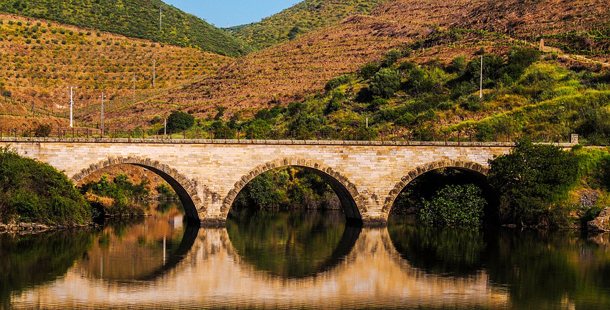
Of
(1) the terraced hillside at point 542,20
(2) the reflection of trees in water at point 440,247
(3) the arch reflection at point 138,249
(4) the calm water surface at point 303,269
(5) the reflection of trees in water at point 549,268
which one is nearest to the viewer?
(4) the calm water surface at point 303,269

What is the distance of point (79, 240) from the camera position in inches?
1229

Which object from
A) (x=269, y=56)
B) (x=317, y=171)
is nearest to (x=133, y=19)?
(x=269, y=56)

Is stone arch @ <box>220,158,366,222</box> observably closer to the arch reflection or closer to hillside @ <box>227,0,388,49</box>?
the arch reflection

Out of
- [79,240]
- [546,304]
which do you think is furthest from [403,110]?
[546,304]

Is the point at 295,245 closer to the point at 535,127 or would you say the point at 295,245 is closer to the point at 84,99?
the point at 535,127

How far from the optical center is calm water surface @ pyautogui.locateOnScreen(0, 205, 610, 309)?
834 inches

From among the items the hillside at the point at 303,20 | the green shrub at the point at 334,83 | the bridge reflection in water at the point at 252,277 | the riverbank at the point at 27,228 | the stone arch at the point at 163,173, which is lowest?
the bridge reflection in water at the point at 252,277


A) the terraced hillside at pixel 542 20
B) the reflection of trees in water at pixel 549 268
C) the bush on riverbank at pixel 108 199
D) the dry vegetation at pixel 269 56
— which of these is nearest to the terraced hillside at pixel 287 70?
the dry vegetation at pixel 269 56

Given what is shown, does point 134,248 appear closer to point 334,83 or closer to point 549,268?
point 549,268

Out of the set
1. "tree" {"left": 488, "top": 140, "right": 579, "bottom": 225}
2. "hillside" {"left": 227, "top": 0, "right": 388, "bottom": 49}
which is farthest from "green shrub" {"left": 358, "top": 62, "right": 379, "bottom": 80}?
"hillside" {"left": 227, "top": 0, "right": 388, "bottom": 49}

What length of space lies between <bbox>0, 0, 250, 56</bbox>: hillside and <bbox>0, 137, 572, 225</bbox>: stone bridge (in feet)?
187

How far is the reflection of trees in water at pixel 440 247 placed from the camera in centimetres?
2741

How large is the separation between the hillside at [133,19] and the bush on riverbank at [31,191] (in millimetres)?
57210

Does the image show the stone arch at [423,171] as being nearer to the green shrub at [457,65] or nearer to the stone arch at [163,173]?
the stone arch at [163,173]
